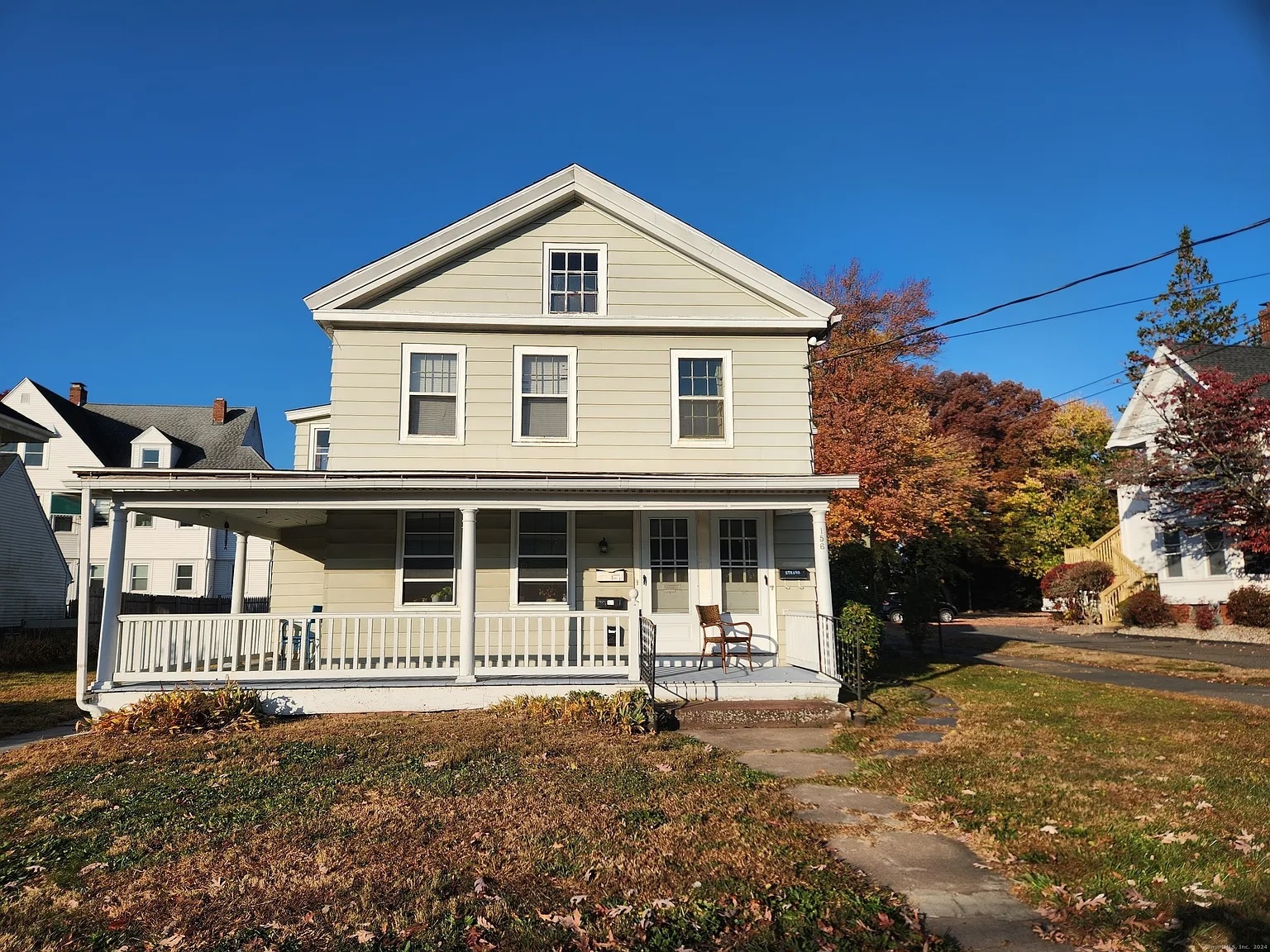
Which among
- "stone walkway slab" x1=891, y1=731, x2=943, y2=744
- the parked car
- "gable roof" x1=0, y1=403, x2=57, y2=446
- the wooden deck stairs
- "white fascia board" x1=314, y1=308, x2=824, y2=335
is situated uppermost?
"white fascia board" x1=314, y1=308, x2=824, y2=335

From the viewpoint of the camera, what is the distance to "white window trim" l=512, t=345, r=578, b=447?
12016 millimetres

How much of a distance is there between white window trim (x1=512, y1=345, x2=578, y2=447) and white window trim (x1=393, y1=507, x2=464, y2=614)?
5.30 ft

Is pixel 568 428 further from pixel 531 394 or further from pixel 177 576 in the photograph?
pixel 177 576

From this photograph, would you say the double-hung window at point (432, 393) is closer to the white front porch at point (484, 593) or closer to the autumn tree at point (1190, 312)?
the white front porch at point (484, 593)

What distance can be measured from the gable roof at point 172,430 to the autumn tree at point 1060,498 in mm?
31239

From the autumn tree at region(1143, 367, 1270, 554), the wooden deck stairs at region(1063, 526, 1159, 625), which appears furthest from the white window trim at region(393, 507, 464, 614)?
the wooden deck stairs at region(1063, 526, 1159, 625)

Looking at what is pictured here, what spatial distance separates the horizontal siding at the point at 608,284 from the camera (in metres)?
12.3

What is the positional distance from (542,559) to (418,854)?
710 centimetres

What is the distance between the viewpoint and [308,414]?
13.5 meters

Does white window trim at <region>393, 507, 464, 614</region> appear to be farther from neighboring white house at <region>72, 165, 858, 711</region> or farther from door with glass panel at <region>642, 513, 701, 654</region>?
door with glass panel at <region>642, 513, 701, 654</region>

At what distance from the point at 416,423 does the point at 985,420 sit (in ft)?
104

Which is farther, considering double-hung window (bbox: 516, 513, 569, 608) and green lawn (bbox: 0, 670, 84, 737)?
double-hung window (bbox: 516, 513, 569, 608)

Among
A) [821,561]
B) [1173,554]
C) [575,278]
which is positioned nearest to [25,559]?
[575,278]

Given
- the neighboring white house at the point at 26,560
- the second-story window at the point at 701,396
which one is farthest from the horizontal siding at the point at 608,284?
the neighboring white house at the point at 26,560
